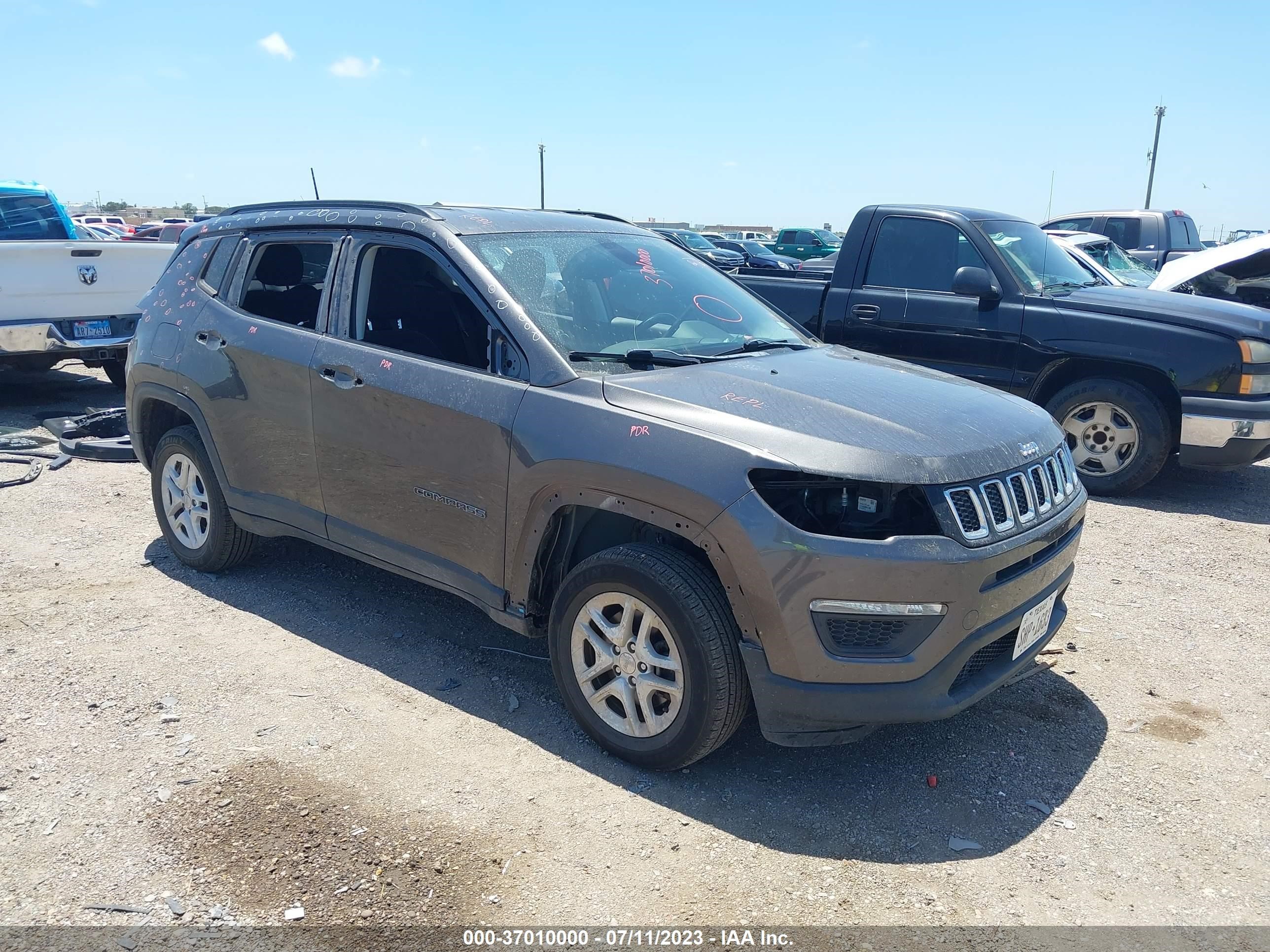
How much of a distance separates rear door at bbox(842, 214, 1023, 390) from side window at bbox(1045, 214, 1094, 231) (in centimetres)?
962

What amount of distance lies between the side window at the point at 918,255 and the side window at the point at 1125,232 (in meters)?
9.83

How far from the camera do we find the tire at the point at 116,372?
32.7 feet

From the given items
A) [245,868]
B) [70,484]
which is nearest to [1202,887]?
[245,868]

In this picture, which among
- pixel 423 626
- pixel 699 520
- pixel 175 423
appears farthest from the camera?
pixel 175 423

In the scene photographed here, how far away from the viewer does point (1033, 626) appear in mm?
3451

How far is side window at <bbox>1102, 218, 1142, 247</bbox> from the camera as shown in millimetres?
15828

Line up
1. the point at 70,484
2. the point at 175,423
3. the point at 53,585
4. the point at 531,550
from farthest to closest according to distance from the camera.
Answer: the point at 70,484, the point at 175,423, the point at 53,585, the point at 531,550

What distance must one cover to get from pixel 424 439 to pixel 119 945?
6.43 ft

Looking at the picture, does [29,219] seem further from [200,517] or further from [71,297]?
[200,517]

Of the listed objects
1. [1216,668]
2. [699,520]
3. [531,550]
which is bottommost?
[1216,668]

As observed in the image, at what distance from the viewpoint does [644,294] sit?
4266mm

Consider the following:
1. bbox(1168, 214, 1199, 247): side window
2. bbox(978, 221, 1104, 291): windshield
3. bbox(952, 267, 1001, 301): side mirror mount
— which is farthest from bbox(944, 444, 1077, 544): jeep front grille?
bbox(1168, 214, 1199, 247): side window

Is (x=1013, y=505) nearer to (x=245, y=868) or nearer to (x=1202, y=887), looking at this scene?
(x=1202, y=887)

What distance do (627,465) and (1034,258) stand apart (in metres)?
5.63
